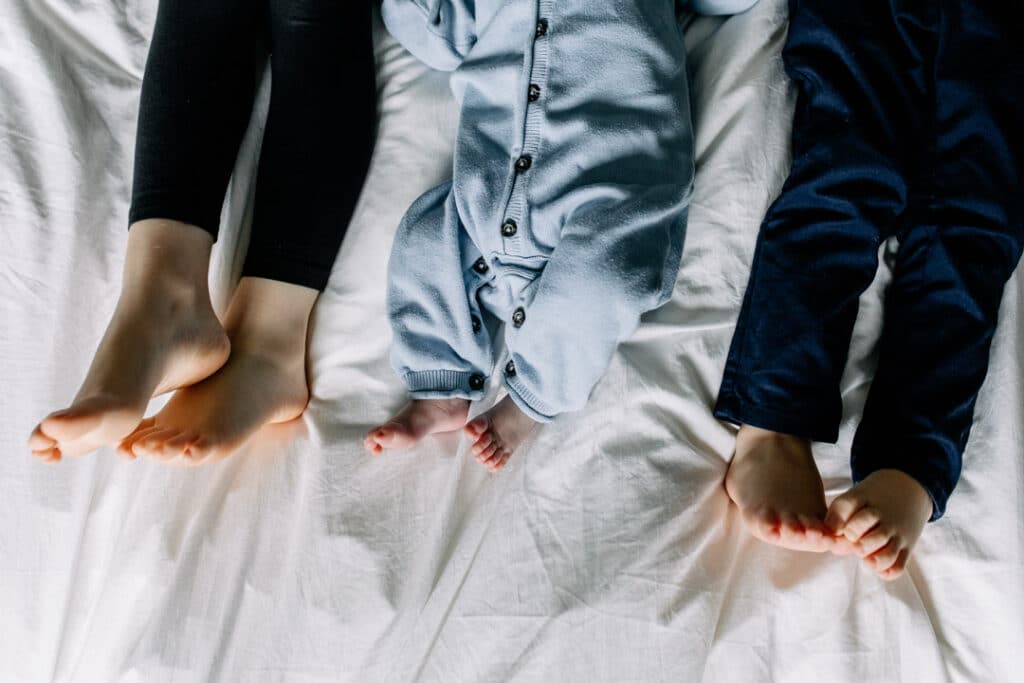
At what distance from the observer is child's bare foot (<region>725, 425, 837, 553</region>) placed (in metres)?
0.76

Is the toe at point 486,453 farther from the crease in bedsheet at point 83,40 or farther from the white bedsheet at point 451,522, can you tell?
the crease in bedsheet at point 83,40

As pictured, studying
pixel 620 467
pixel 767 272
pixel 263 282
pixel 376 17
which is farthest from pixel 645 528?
pixel 376 17

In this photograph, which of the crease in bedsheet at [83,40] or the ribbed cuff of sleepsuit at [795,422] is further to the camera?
the crease in bedsheet at [83,40]

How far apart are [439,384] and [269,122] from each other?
33cm

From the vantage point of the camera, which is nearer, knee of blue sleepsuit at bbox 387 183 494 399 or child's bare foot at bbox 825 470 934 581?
child's bare foot at bbox 825 470 934 581

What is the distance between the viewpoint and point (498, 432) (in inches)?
33.5

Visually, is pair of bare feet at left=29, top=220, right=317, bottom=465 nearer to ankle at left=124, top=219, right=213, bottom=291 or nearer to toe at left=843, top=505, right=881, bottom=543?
ankle at left=124, top=219, right=213, bottom=291

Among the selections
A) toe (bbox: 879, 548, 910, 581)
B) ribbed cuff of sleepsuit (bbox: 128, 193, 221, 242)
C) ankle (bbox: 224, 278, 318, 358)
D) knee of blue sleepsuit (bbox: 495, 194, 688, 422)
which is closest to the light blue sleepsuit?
knee of blue sleepsuit (bbox: 495, 194, 688, 422)

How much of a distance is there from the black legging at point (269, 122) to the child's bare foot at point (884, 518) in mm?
570

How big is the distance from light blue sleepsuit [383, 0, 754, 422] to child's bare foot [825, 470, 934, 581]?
0.26m

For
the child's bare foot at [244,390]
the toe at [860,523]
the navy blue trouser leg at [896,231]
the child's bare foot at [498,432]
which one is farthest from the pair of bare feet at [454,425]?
the toe at [860,523]

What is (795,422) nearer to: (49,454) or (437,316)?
(437,316)

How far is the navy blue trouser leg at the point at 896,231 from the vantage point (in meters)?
0.82

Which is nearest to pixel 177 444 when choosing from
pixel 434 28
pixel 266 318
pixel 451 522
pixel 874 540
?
pixel 266 318
